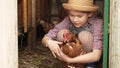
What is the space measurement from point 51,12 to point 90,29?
3.38 metres

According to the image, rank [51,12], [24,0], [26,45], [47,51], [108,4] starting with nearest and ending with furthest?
1. [108,4]
2. [24,0]
3. [47,51]
4. [26,45]
5. [51,12]

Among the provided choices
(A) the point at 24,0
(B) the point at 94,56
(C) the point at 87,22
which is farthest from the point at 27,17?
(B) the point at 94,56

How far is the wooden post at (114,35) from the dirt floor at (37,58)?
1054mm

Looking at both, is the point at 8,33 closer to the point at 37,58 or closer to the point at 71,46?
the point at 71,46

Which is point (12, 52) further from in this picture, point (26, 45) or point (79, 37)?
point (26, 45)

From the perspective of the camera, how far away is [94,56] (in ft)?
8.69

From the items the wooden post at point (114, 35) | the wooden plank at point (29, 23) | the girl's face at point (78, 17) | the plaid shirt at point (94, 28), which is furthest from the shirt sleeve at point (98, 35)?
the wooden plank at point (29, 23)

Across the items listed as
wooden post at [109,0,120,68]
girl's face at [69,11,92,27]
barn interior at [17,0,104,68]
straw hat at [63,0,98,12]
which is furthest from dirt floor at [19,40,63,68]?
wooden post at [109,0,120,68]

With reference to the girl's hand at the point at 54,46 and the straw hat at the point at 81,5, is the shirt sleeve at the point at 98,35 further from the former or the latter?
the girl's hand at the point at 54,46

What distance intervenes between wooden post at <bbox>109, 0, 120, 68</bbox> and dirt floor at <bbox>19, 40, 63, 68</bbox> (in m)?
1.05

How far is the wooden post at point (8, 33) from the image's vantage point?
2.18 metres

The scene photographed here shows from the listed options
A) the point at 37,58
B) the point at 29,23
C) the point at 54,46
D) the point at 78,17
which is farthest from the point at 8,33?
the point at 29,23

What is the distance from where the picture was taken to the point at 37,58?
150 inches

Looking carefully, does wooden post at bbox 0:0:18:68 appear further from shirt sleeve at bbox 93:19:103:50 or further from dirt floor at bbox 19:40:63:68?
dirt floor at bbox 19:40:63:68
